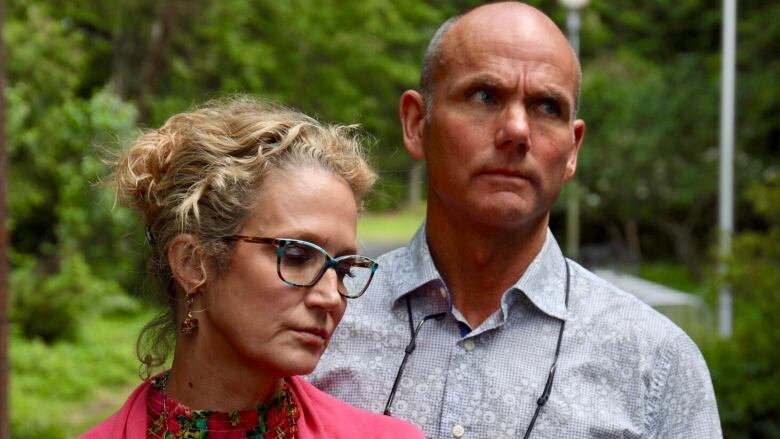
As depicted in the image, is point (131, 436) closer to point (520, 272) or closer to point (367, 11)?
point (520, 272)

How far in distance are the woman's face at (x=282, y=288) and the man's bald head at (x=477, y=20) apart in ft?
2.55

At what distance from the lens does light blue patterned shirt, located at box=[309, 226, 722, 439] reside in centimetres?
293

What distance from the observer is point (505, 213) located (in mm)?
2982

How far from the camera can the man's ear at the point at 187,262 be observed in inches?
100

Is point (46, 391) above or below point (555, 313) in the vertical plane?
below

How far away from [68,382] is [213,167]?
11.5 metres

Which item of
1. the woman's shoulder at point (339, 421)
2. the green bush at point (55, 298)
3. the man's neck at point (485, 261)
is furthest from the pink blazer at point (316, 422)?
the green bush at point (55, 298)

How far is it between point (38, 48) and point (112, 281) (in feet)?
16.5

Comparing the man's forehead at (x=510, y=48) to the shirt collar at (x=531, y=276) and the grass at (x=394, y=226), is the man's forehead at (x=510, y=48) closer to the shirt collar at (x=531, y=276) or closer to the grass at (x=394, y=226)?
the shirt collar at (x=531, y=276)

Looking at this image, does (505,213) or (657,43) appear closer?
(505,213)

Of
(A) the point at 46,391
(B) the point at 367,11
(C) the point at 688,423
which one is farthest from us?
(B) the point at 367,11

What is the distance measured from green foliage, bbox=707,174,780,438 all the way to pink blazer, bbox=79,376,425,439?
6700mm

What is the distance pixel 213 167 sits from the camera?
2547 mm

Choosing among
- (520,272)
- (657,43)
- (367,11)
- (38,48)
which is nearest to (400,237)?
(657,43)
